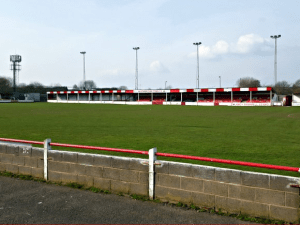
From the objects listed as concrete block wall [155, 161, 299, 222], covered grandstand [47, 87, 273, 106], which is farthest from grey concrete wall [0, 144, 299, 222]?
covered grandstand [47, 87, 273, 106]

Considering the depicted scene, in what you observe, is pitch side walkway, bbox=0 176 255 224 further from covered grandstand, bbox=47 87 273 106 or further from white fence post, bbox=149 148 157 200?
covered grandstand, bbox=47 87 273 106

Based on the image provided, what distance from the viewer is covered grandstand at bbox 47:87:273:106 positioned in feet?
195

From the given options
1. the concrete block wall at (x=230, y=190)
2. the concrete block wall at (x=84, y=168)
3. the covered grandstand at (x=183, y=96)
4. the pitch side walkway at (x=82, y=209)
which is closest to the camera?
the concrete block wall at (x=230, y=190)

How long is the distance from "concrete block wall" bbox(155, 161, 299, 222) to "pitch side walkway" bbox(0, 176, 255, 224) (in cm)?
30

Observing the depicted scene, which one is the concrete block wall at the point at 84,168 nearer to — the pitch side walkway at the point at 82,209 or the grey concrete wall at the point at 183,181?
the grey concrete wall at the point at 183,181

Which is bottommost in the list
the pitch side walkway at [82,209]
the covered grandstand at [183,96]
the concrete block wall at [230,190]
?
the pitch side walkway at [82,209]

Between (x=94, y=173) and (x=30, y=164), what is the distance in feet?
7.71

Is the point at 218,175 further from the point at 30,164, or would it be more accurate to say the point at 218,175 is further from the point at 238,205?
the point at 30,164

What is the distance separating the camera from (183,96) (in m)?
72.5

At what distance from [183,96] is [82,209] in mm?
67792

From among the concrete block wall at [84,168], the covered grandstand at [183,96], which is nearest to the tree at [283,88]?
the covered grandstand at [183,96]

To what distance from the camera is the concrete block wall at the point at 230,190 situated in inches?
197

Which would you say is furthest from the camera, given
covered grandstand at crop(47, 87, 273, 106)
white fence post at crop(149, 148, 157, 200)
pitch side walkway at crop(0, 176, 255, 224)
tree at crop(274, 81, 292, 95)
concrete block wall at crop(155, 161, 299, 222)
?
tree at crop(274, 81, 292, 95)

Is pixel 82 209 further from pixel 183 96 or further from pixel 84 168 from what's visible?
pixel 183 96
